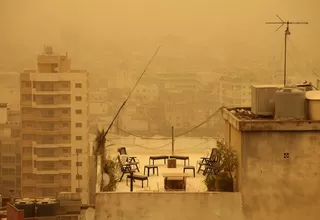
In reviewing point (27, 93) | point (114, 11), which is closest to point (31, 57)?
point (27, 93)

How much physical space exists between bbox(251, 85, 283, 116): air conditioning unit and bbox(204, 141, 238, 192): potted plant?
946mm

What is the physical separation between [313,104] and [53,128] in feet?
54.8

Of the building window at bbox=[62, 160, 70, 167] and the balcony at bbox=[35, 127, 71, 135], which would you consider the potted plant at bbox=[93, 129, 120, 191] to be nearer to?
the balcony at bbox=[35, 127, 71, 135]

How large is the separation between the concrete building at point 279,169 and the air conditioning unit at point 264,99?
905 mm

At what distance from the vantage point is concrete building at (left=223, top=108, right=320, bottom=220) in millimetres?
14383

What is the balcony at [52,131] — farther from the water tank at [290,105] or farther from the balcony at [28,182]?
the water tank at [290,105]

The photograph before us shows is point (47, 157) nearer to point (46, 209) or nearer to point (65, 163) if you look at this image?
point (65, 163)

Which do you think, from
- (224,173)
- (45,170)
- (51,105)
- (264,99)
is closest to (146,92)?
(51,105)

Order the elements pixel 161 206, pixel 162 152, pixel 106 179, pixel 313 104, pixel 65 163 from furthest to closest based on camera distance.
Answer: pixel 65 163
pixel 162 152
pixel 106 179
pixel 313 104
pixel 161 206

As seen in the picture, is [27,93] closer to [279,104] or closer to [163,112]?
[163,112]

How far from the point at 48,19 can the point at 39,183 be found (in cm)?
625

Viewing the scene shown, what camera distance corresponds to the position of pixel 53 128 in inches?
1182

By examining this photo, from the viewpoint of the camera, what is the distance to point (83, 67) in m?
29.7

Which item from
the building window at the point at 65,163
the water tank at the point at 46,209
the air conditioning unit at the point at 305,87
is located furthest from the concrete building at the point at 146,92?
the air conditioning unit at the point at 305,87
